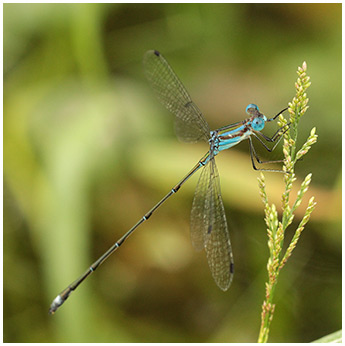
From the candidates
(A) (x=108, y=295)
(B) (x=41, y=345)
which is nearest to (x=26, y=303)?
(B) (x=41, y=345)

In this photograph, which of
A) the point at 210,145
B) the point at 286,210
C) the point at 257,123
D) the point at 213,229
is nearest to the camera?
the point at 286,210

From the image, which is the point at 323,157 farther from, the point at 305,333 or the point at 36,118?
the point at 36,118

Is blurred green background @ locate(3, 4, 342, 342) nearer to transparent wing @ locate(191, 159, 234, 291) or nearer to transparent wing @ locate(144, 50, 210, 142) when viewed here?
transparent wing @ locate(144, 50, 210, 142)

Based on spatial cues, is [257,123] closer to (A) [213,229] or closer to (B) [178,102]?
(B) [178,102]

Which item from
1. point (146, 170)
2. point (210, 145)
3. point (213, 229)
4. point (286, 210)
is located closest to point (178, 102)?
point (210, 145)

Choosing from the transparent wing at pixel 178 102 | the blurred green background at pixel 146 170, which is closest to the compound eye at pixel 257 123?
the transparent wing at pixel 178 102

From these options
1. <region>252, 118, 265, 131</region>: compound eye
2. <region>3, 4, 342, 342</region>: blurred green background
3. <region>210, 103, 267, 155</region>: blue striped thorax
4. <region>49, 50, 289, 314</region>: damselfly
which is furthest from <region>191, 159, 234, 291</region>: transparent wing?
<region>3, 4, 342, 342</region>: blurred green background

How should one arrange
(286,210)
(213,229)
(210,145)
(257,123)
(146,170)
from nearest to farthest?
(286,210), (213,229), (257,123), (210,145), (146,170)

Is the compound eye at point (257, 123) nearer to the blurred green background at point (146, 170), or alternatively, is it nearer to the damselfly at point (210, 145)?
the damselfly at point (210, 145)
